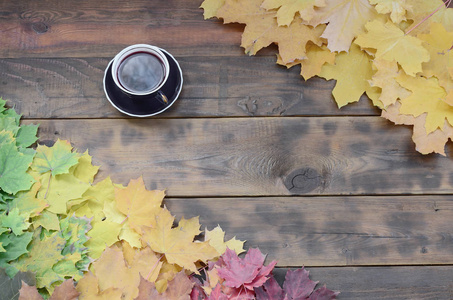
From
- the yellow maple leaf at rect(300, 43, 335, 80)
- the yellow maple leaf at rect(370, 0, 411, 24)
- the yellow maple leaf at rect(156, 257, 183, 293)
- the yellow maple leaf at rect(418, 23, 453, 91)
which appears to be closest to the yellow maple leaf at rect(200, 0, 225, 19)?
the yellow maple leaf at rect(300, 43, 335, 80)

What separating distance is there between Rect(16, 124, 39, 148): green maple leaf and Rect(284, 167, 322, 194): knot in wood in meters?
0.55

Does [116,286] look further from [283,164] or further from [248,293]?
[283,164]

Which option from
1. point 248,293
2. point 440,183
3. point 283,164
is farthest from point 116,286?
point 440,183

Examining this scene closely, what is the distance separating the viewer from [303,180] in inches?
38.4

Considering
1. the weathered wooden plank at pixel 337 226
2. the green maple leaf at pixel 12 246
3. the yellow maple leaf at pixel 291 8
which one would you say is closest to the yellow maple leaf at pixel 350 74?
the yellow maple leaf at pixel 291 8

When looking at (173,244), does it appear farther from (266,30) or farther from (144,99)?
(266,30)

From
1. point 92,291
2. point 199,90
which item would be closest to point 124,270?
point 92,291

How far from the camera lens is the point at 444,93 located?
94 cm

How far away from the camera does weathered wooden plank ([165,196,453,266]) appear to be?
96 cm

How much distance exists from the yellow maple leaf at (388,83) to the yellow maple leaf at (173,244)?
479 mm

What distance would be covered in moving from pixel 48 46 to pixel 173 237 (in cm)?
52

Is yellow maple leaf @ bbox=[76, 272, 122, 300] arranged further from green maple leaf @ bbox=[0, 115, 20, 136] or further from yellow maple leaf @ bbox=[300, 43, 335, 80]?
yellow maple leaf @ bbox=[300, 43, 335, 80]

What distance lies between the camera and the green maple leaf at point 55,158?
929mm

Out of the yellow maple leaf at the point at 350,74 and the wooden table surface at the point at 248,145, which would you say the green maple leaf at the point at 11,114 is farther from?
the yellow maple leaf at the point at 350,74
